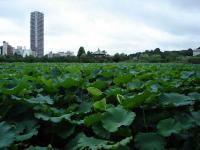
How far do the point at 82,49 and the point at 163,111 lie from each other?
297 feet

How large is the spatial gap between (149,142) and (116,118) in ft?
0.75

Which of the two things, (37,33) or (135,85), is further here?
(37,33)

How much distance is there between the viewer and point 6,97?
2.33m

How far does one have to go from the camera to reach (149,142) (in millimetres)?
1747

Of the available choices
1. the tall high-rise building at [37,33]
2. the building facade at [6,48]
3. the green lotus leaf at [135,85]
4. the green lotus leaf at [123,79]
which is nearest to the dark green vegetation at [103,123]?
the green lotus leaf at [135,85]

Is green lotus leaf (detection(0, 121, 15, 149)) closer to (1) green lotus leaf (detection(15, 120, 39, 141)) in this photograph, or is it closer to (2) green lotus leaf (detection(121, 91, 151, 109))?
(1) green lotus leaf (detection(15, 120, 39, 141))

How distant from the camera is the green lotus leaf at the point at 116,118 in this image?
1783 mm

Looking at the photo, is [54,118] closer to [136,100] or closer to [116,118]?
[116,118]

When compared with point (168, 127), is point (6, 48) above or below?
above

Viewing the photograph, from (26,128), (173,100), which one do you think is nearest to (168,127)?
(173,100)

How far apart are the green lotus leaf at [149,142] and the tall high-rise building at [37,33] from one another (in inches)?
4133

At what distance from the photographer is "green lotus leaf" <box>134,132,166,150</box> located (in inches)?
67.6

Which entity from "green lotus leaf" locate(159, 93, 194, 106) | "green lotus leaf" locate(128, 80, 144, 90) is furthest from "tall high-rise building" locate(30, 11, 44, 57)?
"green lotus leaf" locate(159, 93, 194, 106)

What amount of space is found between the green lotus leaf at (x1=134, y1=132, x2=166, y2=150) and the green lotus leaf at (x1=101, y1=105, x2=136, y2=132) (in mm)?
105
